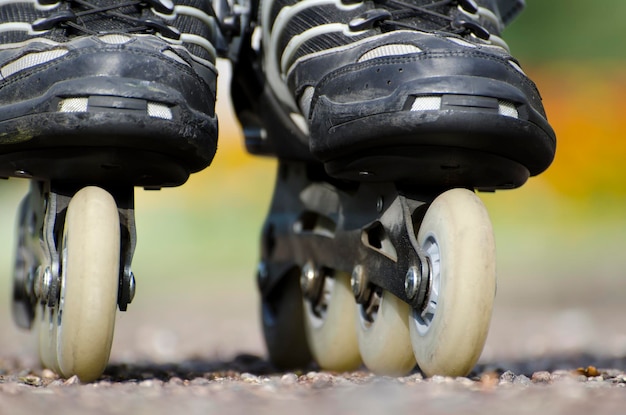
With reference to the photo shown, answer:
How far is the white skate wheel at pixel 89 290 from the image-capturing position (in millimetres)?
1549

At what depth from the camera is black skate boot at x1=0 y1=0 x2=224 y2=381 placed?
1561mm

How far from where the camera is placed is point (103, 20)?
5.79ft

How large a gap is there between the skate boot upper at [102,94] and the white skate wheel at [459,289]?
0.50 metres

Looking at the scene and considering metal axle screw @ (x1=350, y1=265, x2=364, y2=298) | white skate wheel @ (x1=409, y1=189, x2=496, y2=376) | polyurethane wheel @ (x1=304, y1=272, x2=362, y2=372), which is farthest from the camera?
polyurethane wheel @ (x1=304, y1=272, x2=362, y2=372)

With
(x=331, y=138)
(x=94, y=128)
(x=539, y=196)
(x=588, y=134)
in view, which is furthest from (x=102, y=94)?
(x=588, y=134)

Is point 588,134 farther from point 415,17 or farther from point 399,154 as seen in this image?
point 399,154

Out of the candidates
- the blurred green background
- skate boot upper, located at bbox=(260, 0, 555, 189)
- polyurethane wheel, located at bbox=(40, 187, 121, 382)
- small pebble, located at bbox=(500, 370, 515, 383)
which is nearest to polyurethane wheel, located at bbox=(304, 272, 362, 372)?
skate boot upper, located at bbox=(260, 0, 555, 189)

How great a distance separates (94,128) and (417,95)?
1.89 feet

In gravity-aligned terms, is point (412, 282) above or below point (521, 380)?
above

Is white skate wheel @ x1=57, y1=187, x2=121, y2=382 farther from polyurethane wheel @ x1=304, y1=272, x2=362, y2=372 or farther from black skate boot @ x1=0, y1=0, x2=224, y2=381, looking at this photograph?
polyurethane wheel @ x1=304, y1=272, x2=362, y2=372

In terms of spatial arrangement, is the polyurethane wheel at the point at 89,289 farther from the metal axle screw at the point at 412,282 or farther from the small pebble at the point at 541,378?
the small pebble at the point at 541,378

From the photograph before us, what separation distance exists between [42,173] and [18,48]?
0.25 metres

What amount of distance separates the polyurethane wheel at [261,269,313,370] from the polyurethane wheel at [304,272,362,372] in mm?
163

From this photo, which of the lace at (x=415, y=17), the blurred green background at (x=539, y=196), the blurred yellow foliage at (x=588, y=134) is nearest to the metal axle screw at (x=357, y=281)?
the lace at (x=415, y=17)
